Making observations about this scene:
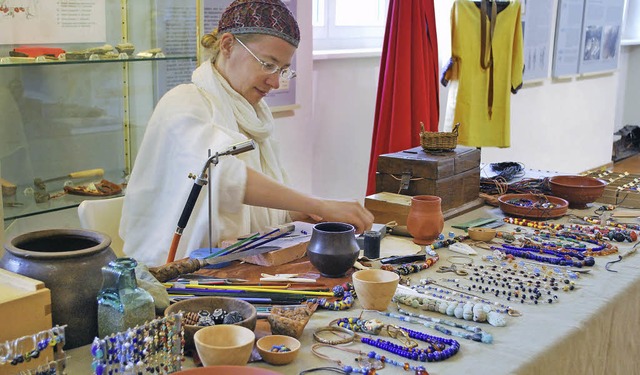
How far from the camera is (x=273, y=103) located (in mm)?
4207

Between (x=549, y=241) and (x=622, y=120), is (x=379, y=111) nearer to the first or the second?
(x=549, y=241)

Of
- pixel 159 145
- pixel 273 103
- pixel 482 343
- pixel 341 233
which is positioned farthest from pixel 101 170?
pixel 482 343

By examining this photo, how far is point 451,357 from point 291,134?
2.96 m

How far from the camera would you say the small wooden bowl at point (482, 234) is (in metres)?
2.48

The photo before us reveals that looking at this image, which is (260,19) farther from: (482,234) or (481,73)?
(481,73)

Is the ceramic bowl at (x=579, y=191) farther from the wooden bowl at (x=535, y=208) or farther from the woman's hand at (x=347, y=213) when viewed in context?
the woman's hand at (x=347, y=213)

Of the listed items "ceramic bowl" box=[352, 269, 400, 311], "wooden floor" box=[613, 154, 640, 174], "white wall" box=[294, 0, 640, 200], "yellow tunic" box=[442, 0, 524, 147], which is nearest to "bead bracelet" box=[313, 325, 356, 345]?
"ceramic bowl" box=[352, 269, 400, 311]

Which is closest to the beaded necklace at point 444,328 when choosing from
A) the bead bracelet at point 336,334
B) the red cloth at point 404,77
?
the bead bracelet at point 336,334

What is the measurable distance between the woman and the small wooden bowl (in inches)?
14.1

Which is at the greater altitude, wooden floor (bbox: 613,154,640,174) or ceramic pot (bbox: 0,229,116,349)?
ceramic pot (bbox: 0,229,116,349)

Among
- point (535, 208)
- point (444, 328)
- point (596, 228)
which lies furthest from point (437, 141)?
point (444, 328)

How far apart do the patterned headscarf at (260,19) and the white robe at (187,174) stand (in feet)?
0.63

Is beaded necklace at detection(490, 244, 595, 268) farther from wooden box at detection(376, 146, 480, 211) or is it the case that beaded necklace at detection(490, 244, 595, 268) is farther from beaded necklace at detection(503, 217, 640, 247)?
wooden box at detection(376, 146, 480, 211)

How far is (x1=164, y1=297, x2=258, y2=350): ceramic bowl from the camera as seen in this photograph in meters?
1.50
